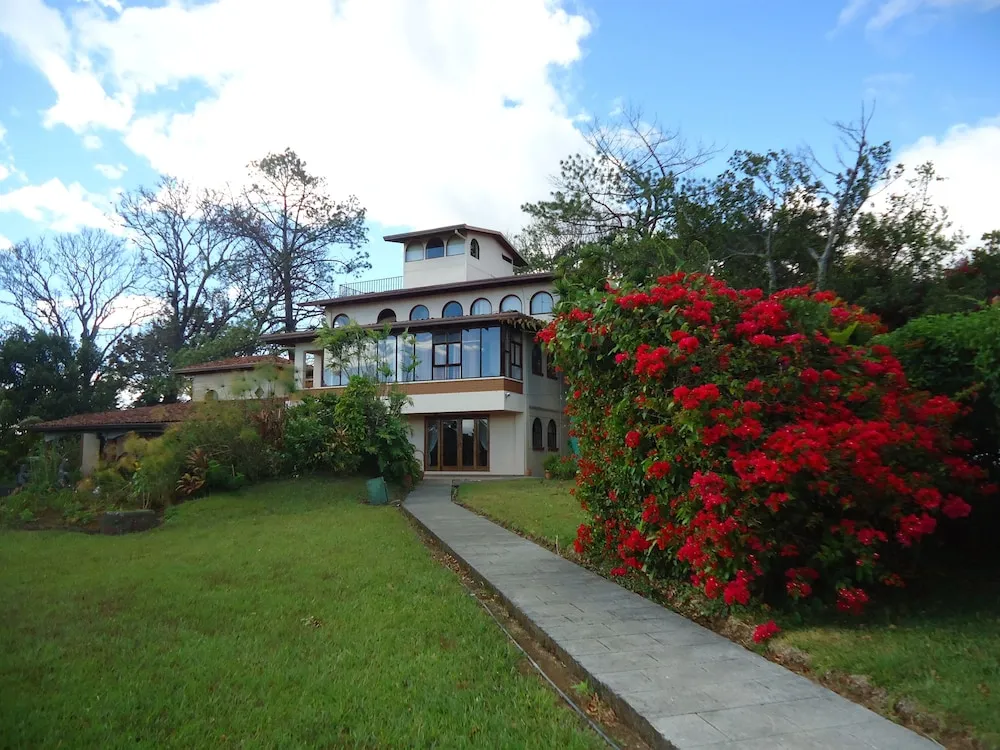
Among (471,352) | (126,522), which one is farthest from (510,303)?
(126,522)

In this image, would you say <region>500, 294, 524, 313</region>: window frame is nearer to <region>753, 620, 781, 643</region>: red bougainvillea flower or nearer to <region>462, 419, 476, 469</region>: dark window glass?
→ <region>462, 419, 476, 469</region>: dark window glass

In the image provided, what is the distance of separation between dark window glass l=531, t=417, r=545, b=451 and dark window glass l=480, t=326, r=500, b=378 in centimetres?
278

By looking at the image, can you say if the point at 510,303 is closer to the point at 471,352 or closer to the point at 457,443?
the point at 471,352

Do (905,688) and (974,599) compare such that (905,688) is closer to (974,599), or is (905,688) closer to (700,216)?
(974,599)

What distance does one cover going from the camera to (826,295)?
5.72m

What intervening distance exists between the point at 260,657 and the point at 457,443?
20.3m

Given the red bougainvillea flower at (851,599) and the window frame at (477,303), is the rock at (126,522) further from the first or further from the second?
the window frame at (477,303)

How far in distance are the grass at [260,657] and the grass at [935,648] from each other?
174cm

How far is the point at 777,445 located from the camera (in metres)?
4.65


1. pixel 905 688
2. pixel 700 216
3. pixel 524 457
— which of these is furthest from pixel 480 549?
pixel 524 457

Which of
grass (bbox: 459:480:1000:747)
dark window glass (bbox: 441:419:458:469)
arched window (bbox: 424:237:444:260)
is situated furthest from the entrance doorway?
grass (bbox: 459:480:1000:747)

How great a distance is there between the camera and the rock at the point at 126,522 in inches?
470

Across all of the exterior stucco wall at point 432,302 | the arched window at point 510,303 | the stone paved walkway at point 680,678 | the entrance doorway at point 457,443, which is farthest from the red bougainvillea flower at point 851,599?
the arched window at point 510,303

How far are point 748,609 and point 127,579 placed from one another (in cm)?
625
